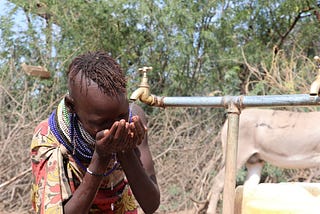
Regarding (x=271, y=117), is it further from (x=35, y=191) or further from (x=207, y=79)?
(x=35, y=191)

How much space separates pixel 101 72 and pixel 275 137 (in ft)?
20.5

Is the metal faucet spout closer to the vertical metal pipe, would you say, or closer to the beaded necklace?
the beaded necklace

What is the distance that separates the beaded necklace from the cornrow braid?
140mm

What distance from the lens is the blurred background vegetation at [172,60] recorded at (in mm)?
6066

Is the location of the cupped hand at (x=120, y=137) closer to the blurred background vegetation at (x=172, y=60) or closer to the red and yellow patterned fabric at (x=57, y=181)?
the red and yellow patterned fabric at (x=57, y=181)

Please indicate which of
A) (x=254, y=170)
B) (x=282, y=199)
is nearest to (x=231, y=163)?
(x=282, y=199)

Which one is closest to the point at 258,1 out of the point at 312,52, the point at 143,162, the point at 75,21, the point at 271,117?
the point at 312,52

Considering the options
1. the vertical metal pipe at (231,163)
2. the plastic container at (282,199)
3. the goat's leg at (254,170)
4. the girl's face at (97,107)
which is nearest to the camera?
the plastic container at (282,199)

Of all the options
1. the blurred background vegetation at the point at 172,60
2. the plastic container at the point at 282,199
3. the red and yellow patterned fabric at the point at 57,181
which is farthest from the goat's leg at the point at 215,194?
the plastic container at the point at 282,199

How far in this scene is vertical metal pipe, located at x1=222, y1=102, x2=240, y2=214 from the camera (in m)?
1.23

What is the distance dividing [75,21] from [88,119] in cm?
681

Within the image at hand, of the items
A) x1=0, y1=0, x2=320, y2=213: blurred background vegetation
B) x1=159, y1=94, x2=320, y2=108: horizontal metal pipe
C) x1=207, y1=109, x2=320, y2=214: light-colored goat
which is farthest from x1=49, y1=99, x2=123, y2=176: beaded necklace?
x1=207, y1=109, x2=320, y2=214: light-colored goat

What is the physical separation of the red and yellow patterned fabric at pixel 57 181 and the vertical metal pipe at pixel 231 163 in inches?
18.4

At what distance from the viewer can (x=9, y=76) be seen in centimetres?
607
